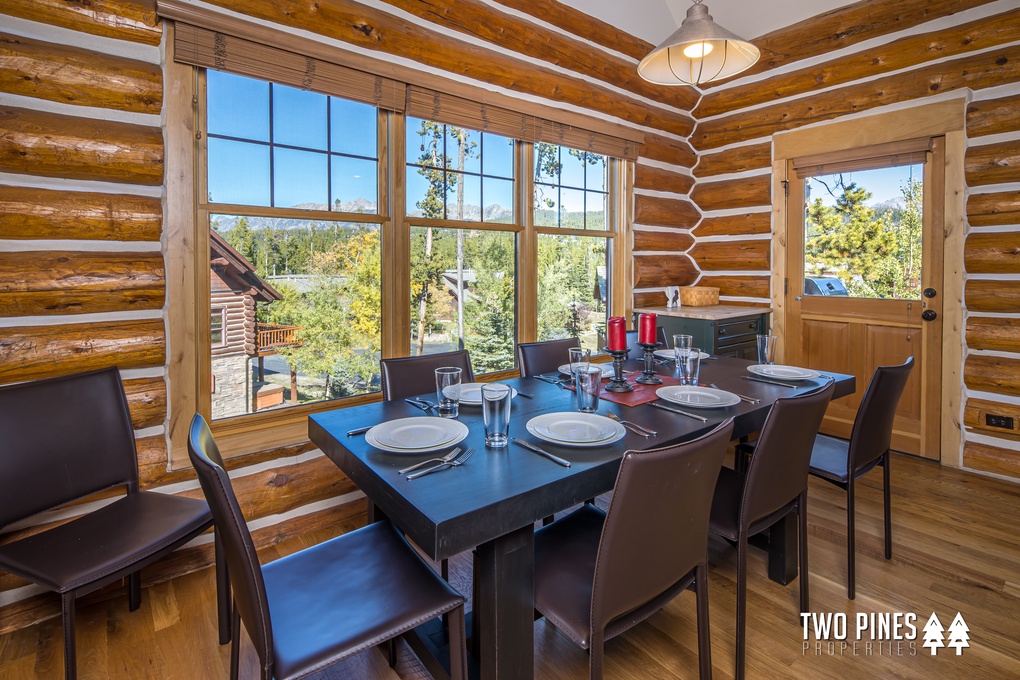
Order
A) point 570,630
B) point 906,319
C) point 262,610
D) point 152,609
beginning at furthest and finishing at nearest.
→ point 906,319 < point 152,609 < point 570,630 < point 262,610

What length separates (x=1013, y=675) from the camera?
5.67 feet

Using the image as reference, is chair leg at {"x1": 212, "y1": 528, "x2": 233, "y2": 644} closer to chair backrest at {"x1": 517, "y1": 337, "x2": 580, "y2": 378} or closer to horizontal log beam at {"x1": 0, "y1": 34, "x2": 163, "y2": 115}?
chair backrest at {"x1": 517, "y1": 337, "x2": 580, "y2": 378}

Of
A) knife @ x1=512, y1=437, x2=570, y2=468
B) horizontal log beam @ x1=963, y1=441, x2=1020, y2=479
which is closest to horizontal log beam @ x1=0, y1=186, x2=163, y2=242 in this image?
knife @ x1=512, y1=437, x2=570, y2=468

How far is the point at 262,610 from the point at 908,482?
12.4 feet

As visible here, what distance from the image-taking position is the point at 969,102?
3.36 meters

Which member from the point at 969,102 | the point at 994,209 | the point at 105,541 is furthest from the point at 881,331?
the point at 105,541

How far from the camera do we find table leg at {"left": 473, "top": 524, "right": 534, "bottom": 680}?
135 cm

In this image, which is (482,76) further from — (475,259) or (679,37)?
(679,37)

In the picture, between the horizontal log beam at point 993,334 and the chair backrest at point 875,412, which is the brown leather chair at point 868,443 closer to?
the chair backrest at point 875,412

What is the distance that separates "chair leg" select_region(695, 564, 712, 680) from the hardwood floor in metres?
0.30

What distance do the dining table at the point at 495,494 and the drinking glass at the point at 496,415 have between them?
3cm

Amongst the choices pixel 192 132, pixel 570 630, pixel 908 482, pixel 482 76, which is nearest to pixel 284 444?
pixel 192 132

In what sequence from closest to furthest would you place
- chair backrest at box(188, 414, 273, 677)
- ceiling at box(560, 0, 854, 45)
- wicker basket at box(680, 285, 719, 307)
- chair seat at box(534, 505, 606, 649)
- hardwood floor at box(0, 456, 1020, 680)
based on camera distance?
1. chair backrest at box(188, 414, 273, 677)
2. chair seat at box(534, 505, 606, 649)
3. hardwood floor at box(0, 456, 1020, 680)
4. ceiling at box(560, 0, 854, 45)
5. wicker basket at box(680, 285, 719, 307)

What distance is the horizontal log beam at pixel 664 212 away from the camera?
4.42 meters
